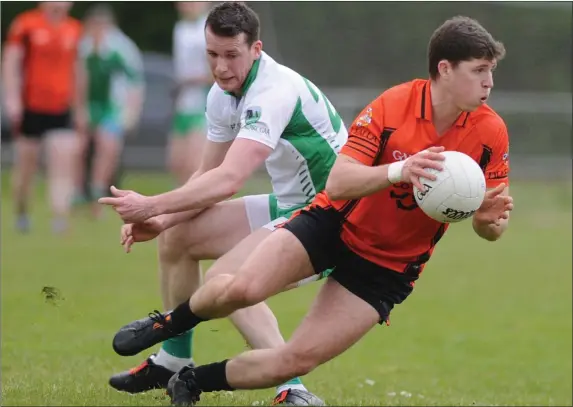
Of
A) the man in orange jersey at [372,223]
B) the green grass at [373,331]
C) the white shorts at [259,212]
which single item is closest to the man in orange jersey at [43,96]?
the green grass at [373,331]

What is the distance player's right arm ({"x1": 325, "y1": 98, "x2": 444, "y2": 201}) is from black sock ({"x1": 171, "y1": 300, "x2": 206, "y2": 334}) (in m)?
1.02

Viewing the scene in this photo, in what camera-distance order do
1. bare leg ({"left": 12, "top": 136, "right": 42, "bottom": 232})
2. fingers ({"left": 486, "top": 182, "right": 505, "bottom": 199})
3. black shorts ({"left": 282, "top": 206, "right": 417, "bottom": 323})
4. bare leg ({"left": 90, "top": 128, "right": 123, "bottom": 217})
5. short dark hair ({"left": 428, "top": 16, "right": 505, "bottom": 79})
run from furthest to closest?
bare leg ({"left": 90, "top": 128, "right": 123, "bottom": 217}) < bare leg ({"left": 12, "top": 136, "right": 42, "bottom": 232}) < black shorts ({"left": 282, "top": 206, "right": 417, "bottom": 323}) < fingers ({"left": 486, "top": 182, "right": 505, "bottom": 199}) < short dark hair ({"left": 428, "top": 16, "right": 505, "bottom": 79})

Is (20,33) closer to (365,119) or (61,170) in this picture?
(61,170)

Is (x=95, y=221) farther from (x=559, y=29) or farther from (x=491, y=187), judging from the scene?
(x=491, y=187)

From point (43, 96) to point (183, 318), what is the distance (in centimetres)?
938

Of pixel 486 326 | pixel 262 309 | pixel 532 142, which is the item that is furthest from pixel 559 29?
pixel 262 309

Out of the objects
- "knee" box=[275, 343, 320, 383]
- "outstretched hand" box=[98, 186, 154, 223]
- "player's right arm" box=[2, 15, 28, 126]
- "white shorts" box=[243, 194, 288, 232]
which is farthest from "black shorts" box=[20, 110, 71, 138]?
"knee" box=[275, 343, 320, 383]

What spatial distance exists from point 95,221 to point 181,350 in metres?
9.61

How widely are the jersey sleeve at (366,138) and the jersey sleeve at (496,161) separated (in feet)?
1.87

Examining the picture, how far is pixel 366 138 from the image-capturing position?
5.27 meters

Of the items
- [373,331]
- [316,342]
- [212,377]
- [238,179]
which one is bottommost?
[373,331]

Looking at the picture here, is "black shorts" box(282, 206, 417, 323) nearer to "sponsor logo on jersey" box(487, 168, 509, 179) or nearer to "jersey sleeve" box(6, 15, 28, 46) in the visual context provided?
"sponsor logo on jersey" box(487, 168, 509, 179)

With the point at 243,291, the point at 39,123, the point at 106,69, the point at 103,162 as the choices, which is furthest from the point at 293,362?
the point at 106,69

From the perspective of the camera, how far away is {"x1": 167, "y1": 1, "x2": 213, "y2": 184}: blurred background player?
50.0 ft
